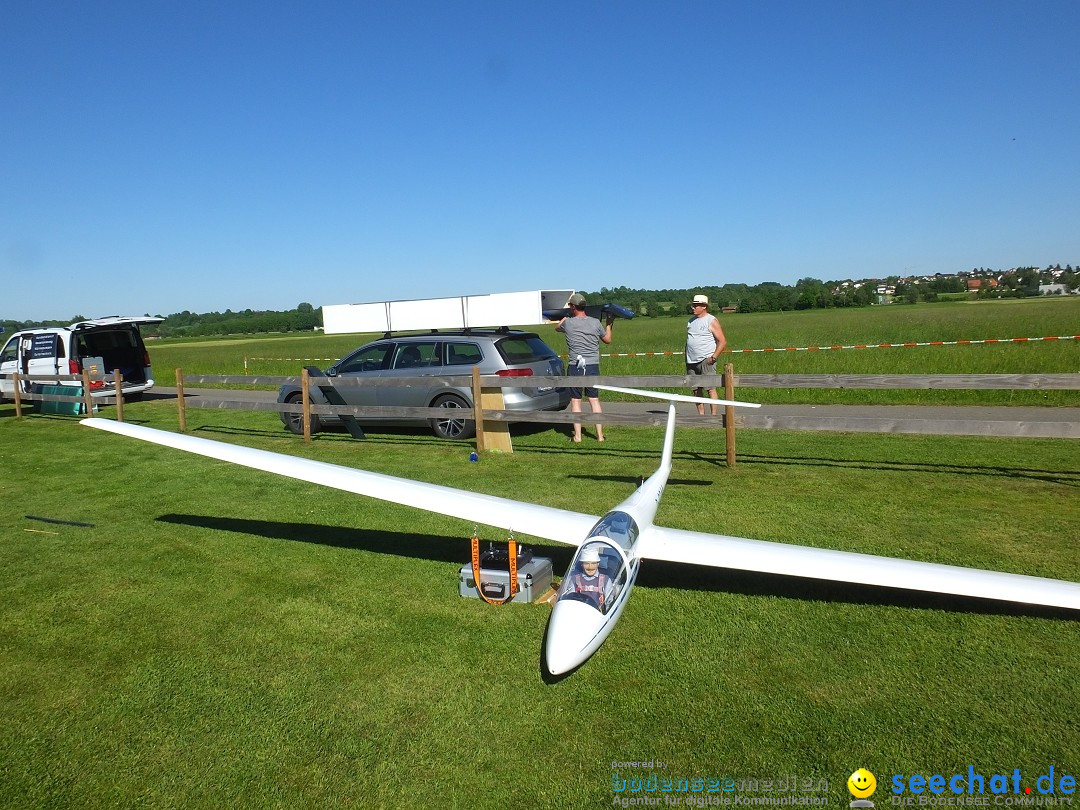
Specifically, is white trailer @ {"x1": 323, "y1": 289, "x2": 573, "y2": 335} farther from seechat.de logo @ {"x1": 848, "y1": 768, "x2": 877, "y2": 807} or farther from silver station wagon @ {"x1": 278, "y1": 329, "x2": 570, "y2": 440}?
seechat.de logo @ {"x1": 848, "y1": 768, "x2": 877, "y2": 807}

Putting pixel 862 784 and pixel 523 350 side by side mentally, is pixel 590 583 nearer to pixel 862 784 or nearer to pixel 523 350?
pixel 862 784

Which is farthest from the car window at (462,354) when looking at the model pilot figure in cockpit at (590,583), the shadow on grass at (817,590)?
the model pilot figure in cockpit at (590,583)

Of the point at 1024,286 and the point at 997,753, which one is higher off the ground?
the point at 1024,286

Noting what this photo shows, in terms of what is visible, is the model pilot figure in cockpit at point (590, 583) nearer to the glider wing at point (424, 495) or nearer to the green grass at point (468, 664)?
the green grass at point (468, 664)

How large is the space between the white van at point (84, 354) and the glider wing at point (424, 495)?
10.3 m

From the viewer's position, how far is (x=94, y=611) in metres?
4.90

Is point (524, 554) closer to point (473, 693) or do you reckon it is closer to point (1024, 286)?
point (473, 693)

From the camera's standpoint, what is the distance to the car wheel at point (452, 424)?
11.0 m

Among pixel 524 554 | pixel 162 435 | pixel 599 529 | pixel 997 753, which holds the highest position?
pixel 162 435

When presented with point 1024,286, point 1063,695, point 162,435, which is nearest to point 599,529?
point 1063,695

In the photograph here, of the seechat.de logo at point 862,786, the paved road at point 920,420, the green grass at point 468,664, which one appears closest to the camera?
the seechat.de logo at point 862,786

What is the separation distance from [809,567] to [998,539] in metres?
2.36

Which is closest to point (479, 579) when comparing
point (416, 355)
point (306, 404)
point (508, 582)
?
point (508, 582)

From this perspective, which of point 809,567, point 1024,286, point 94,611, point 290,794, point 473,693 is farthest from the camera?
point 1024,286
